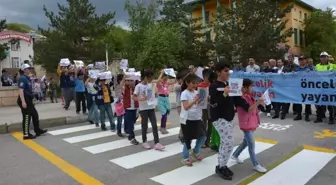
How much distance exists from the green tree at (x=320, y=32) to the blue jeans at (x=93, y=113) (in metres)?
39.0

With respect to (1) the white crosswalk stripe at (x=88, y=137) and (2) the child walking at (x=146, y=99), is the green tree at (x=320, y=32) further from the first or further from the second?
(2) the child walking at (x=146, y=99)

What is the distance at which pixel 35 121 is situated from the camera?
8234 millimetres

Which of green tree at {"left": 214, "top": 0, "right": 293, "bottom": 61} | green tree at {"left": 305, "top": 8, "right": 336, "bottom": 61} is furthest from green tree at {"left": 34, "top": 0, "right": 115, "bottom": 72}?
green tree at {"left": 305, "top": 8, "right": 336, "bottom": 61}

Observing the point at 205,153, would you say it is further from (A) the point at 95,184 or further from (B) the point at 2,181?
(B) the point at 2,181

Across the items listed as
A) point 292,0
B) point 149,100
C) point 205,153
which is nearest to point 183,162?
point 205,153

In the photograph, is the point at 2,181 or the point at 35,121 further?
the point at 35,121

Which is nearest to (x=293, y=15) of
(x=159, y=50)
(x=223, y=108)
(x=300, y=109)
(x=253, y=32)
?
(x=253, y=32)

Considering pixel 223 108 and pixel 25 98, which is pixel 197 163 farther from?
pixel 25 98

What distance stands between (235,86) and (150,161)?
236cm

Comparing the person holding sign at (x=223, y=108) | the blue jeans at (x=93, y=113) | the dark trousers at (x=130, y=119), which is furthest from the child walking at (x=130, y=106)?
the person holding sign at (x=223, y=108)

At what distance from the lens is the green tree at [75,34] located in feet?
97.8

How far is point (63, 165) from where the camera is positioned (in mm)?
5887

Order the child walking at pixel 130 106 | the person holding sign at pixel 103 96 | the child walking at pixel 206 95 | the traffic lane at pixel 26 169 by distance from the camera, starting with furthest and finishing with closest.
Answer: the person holding sign at pixel 103 96
the child walking at pixel 130 106
the child walking at pixel 206 95
the traffic lane at pixel 26 169

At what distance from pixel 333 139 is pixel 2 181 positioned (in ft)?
21.1
